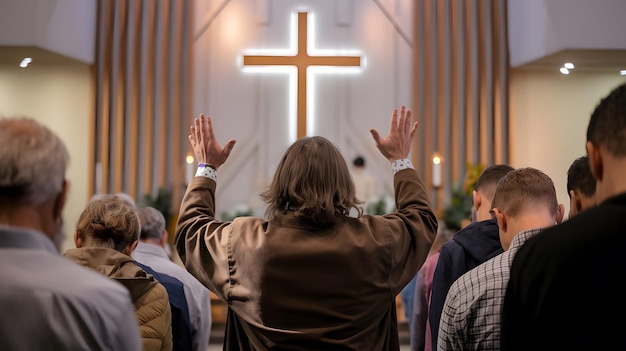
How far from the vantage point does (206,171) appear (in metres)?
2.59

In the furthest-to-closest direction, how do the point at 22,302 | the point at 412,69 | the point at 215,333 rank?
the point at 412,69, the point at 215,333, the point at 22,302

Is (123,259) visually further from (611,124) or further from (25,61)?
(25,61)

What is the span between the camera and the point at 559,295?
1416mm


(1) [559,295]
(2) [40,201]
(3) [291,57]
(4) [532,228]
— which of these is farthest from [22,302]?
(3) [291,57]

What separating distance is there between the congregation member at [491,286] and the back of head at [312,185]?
16.1 inches

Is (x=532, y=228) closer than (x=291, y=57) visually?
Yes

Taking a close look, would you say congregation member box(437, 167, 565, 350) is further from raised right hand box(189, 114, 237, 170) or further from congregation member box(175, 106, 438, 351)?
raised right hand box(189, 114, 237, 170)

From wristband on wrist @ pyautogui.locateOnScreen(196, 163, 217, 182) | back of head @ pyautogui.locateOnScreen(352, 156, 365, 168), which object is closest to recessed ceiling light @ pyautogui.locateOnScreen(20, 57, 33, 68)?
back of head @ pyautogui.locateOnScreen(352, 156, 365, 168)

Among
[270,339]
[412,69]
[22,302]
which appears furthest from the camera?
[412,69]

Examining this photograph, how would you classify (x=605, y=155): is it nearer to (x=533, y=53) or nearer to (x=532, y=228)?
(x=532, y=228)

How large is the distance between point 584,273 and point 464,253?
63.6 inches

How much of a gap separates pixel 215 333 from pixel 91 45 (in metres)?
3.62

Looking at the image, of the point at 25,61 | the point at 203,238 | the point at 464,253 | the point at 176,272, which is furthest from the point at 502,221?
the point at 25,61

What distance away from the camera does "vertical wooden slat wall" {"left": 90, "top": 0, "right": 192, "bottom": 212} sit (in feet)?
29.5
